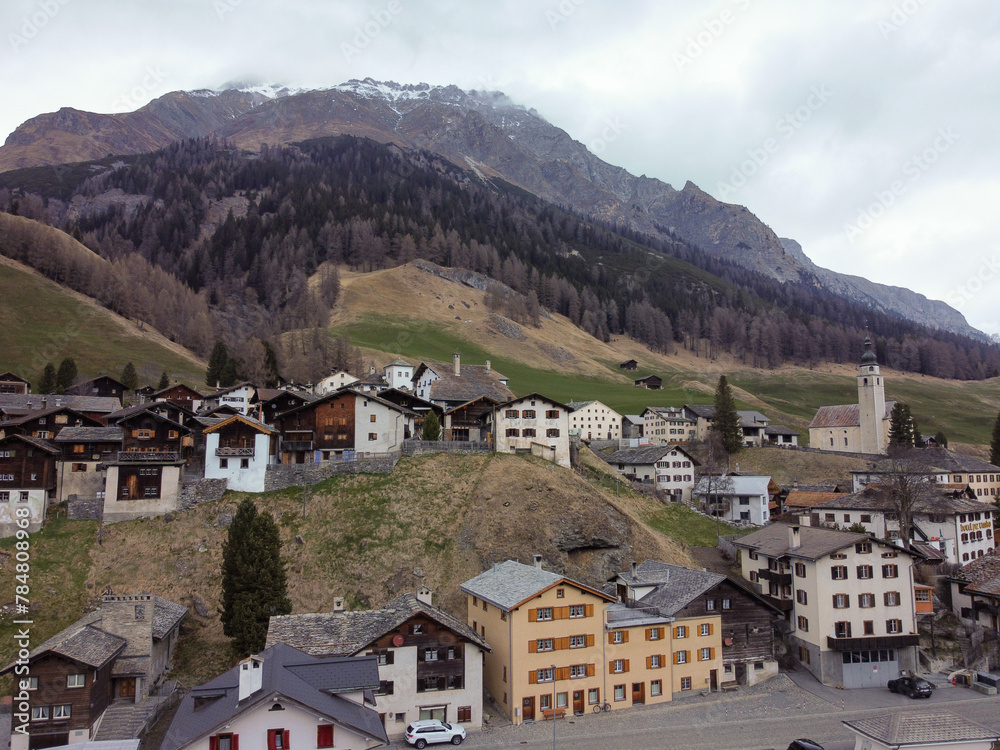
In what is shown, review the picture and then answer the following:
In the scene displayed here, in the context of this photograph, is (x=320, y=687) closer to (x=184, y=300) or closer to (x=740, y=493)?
(x=740, y=493)

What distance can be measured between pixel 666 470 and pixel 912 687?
Answer: 4386 cm

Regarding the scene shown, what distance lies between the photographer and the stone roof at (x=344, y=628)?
38125 millimetres

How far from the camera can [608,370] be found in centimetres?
18750

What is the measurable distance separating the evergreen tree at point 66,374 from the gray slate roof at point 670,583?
3591 inches

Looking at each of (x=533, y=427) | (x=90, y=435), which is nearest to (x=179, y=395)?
(x=90, y=435)

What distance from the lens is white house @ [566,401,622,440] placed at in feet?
397

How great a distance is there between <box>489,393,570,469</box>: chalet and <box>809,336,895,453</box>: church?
78000 millimetres

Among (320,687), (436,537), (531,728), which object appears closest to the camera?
(320,687)

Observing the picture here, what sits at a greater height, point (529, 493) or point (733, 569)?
point (529, 493)

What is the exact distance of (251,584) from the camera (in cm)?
4409

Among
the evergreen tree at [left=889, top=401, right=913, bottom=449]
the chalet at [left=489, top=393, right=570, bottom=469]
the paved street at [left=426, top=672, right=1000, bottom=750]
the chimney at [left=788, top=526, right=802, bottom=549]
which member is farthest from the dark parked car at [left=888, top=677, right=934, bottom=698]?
the evergreen tree at [left=889, top=401, right=913, bottom=449]

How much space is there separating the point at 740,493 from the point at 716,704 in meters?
42.6

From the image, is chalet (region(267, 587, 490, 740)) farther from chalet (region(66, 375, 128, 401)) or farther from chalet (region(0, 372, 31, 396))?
chalet (region(0, 372, 31, 396))

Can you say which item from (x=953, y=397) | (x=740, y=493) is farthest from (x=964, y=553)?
(x=953, y=397)
